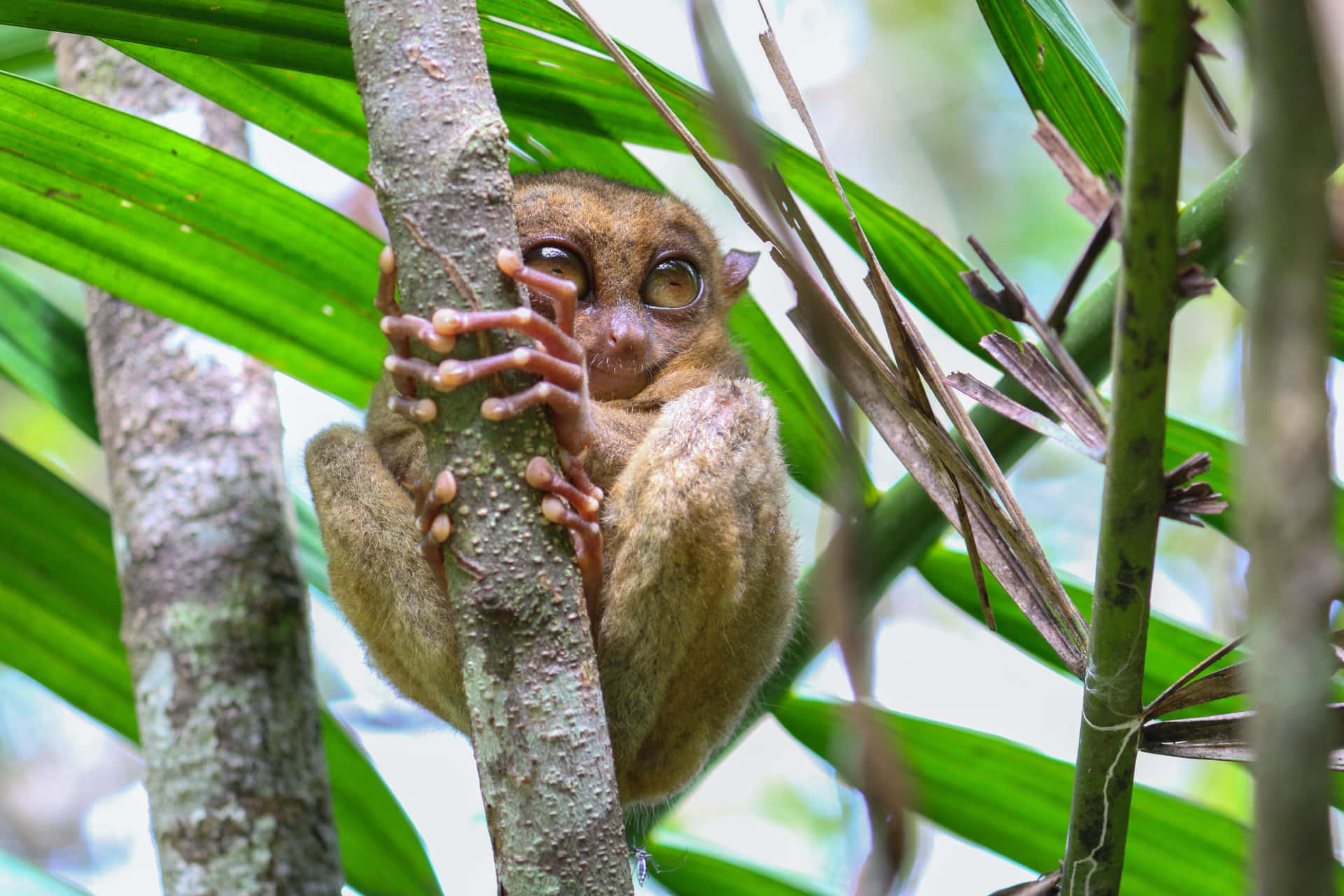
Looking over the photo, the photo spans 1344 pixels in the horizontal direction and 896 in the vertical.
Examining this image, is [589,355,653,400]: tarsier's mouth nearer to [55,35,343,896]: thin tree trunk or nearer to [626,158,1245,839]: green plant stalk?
[626,158,1245,839]: green plant stalk

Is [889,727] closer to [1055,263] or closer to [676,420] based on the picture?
[676,420]

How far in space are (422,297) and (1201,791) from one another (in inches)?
225

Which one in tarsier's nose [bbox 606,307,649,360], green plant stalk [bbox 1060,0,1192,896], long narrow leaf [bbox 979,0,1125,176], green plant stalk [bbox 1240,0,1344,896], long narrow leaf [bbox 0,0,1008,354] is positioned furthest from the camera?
tarsier's nose [bbox 606,307,649,360]

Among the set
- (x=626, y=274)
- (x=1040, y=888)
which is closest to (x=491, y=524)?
(x=1040, y=888)

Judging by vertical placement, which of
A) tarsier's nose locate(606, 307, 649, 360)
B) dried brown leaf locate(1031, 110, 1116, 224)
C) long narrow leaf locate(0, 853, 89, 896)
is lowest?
long narrow leaf locate(0, 853, 89, 896)

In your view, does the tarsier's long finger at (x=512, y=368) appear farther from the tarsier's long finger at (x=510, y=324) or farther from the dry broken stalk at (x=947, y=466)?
the dry broken stalk at (x=947, y=466)

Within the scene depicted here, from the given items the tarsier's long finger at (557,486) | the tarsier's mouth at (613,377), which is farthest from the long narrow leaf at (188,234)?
the tarsier's long finger at (557,486)

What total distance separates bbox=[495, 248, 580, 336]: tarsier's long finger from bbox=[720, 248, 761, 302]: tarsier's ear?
1.33 meters

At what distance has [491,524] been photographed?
67.4 inches

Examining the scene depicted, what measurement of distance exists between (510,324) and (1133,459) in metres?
0.91

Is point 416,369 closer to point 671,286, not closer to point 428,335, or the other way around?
point 428,335

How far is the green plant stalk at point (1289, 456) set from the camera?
1.38ft

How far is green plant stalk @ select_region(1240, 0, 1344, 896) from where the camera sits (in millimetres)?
422

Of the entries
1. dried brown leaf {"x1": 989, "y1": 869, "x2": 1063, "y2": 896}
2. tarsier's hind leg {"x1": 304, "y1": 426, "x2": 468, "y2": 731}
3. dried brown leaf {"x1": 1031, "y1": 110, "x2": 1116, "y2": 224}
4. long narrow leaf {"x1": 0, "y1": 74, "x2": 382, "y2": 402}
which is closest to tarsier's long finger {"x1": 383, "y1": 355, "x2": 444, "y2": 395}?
tarsier's hind leg {"x1": 304, "y1": 426, "x2": 468, "y2": 731}
